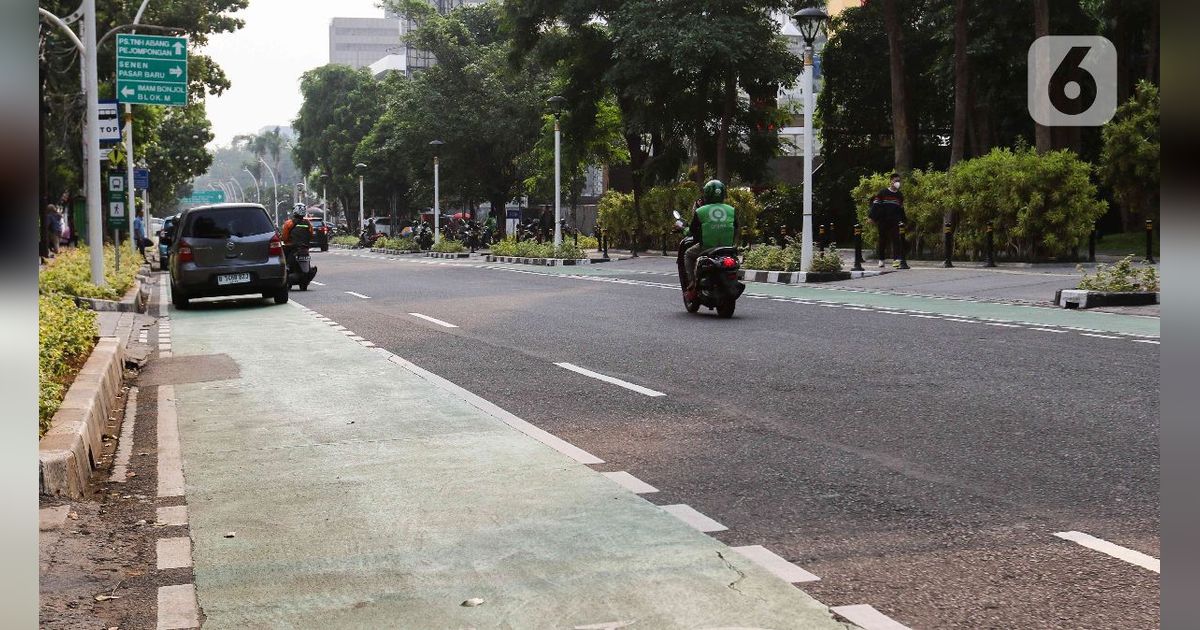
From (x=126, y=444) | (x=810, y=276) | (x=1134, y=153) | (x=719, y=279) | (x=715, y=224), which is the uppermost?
(x=1134, y=153)

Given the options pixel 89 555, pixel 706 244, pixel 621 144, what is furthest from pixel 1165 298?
pixel 621 144

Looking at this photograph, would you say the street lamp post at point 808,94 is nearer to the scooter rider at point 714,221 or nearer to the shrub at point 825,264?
the shrub at point 825,264

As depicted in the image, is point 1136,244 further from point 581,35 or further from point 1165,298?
point 1165,298

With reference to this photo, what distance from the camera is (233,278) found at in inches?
845

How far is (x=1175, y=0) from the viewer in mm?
1747

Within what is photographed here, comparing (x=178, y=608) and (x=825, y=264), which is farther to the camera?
(x=825, y=264)

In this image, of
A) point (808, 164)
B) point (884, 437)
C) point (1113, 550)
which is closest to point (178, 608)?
point (1113, 550)

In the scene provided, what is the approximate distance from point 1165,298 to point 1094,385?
28.8ft

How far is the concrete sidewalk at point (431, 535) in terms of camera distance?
4.54 m

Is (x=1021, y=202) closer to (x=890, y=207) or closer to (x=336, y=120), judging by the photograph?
(x=890, y=207)

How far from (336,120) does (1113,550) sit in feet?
351

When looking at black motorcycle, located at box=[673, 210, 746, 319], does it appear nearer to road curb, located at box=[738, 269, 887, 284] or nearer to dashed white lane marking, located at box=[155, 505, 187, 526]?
road curb, located at box=[738, 269, 887, 284]

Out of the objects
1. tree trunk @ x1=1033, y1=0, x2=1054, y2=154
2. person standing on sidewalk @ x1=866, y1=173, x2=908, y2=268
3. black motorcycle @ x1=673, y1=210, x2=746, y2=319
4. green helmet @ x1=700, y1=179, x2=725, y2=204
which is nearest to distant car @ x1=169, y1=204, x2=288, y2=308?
black motorcycle @ x1=673, y1=210, x2=746, y2=319

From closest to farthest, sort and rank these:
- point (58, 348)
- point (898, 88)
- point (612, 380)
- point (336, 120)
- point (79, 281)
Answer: point (58, 348), point (612, 380), point (79, 281), point (898, 88), point (336, 120)
